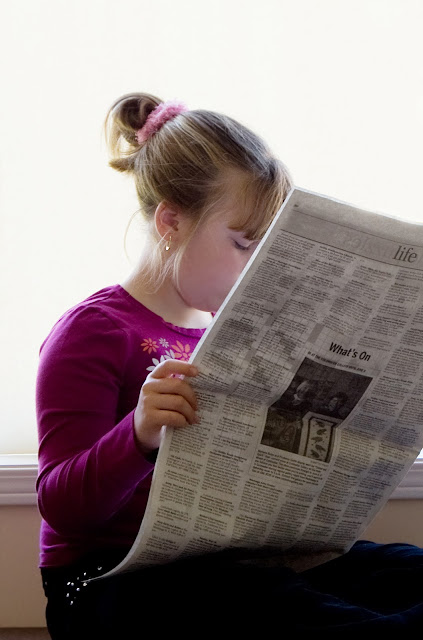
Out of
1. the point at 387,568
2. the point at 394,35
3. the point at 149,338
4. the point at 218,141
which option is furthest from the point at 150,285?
the point at 394,35

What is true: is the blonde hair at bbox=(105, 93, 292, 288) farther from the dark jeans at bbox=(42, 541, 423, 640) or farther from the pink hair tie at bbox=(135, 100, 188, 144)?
the dark jeans at bbox=(42, 541, 423, 640)

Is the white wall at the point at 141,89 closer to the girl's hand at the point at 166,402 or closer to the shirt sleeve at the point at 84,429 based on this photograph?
the shirt sleeve at the point at 84,429

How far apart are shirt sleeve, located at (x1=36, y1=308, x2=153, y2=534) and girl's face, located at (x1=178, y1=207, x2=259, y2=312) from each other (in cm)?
13

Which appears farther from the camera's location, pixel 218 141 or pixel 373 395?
pixel 218 141

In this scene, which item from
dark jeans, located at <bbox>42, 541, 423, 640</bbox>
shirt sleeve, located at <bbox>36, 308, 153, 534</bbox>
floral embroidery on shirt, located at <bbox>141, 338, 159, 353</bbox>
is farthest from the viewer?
floral embroidery on shirt, located at <bbox>141, 338, 159, 353</bbox>

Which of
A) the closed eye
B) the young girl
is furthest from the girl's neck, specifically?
the closed eye

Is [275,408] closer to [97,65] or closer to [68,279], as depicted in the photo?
[68,279]

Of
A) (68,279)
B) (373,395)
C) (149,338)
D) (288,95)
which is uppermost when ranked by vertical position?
(288,95)

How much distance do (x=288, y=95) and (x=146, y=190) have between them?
448 millimetres

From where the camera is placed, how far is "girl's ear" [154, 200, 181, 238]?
1.11 meters

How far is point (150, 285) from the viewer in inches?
44.6

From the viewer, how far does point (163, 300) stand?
1.14 m

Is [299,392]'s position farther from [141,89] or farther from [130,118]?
[141,89]

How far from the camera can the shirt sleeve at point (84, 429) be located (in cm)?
90
